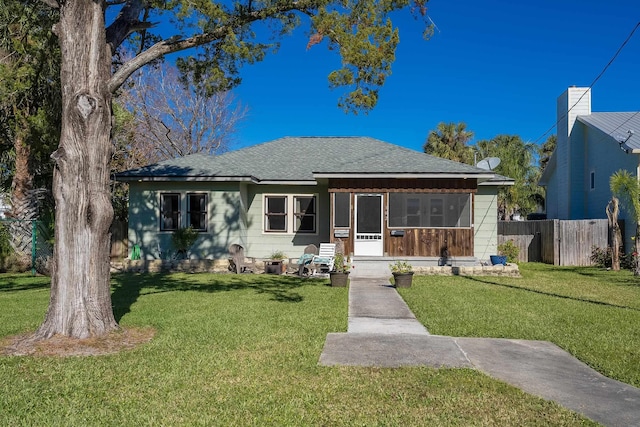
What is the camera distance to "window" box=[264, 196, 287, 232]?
18625 millimetres

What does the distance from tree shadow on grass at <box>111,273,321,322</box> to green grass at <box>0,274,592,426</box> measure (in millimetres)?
2831

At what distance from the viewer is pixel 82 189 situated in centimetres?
712

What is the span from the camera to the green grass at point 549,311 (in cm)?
676

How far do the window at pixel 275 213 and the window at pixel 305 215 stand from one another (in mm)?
406

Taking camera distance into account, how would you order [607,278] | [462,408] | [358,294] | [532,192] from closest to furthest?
[462,408]
[358,294]
[607,278]
[532,192]

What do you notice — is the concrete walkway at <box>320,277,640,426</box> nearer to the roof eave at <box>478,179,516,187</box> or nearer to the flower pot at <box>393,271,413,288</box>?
the flower pot at <box>393,271,413,288</box>

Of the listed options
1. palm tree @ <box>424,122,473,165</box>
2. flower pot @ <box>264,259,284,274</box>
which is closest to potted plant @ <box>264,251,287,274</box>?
flower pot @ <box>264,259,284,274</box>

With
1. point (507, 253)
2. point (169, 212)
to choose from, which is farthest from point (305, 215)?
point (507, 253)

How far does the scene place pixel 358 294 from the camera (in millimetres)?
11633

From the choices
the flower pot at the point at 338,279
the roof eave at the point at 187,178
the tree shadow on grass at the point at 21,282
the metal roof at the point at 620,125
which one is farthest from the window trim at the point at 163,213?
the metal roof at the point at 620,125

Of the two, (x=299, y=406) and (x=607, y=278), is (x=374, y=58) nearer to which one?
(x=299, y=406)

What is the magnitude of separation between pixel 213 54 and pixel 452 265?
10332mm

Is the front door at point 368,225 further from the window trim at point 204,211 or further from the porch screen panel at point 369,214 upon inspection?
the window trim at point 204,211

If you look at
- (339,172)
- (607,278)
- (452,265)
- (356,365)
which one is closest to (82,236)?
(356,365)
